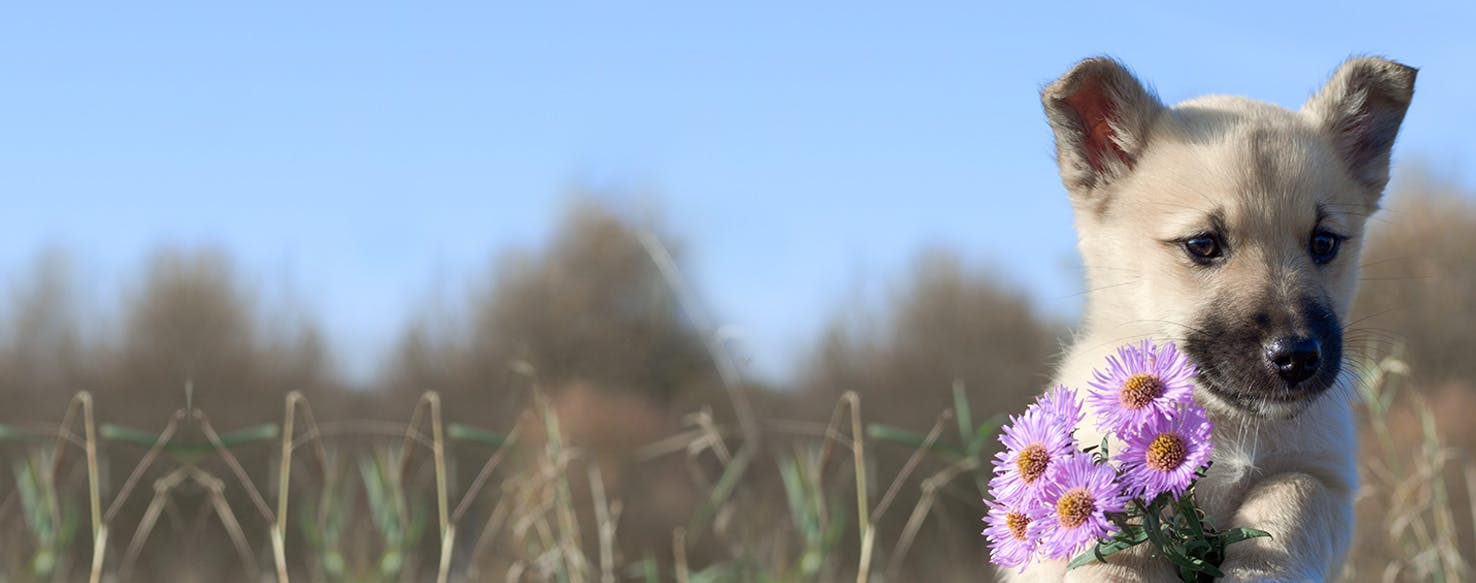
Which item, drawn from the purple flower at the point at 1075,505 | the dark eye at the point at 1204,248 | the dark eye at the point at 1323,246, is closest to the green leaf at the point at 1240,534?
the purple flower at the point at 1075,505

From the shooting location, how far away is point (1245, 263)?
3.40m

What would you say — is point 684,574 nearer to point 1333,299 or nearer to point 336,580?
point 336,580

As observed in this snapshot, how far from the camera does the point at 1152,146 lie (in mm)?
3818

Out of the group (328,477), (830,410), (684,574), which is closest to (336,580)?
(328,477)

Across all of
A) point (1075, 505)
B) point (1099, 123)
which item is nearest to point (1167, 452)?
point (1075, 505)

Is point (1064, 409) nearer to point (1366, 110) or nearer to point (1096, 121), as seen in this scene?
point (1096, 121)

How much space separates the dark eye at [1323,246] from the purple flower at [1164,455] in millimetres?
1424

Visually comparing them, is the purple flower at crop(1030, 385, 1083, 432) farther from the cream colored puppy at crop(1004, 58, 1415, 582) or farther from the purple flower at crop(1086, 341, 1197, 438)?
the cream colored puppy at crop(1004, 58, 1415, 582)

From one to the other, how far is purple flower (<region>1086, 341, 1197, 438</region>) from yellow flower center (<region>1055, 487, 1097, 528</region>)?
0.50 ft

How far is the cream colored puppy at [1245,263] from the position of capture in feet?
10.1

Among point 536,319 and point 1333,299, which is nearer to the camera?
point 1333,299

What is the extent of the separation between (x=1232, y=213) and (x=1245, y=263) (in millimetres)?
154

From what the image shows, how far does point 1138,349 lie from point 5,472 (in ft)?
28.2

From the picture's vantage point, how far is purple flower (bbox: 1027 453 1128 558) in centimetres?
230
